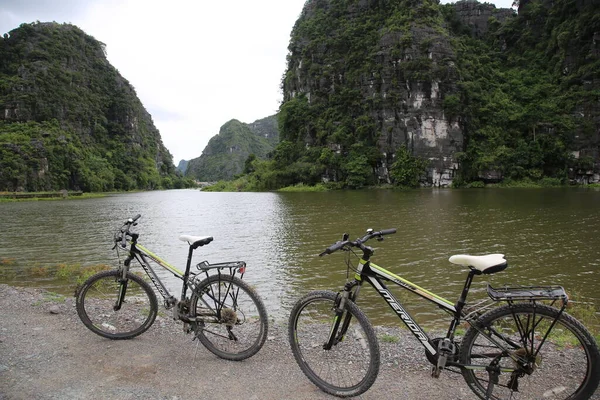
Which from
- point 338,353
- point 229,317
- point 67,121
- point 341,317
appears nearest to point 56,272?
point 229,317

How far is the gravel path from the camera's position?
11.8ft

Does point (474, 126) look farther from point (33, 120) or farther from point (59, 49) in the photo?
point (59, 49)

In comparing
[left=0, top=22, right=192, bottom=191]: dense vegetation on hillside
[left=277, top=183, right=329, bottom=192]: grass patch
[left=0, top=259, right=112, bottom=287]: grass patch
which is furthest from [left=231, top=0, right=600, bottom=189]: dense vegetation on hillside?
[left=0, top=259, right=112, bottom=287]: grass patch

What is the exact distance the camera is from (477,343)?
3.21 meters

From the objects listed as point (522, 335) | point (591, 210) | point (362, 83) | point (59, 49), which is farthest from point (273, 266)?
point (59, 49)

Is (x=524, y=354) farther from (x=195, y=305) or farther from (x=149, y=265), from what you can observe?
(x=149, y=265)

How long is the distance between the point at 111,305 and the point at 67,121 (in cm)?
14142

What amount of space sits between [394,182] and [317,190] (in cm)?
1546

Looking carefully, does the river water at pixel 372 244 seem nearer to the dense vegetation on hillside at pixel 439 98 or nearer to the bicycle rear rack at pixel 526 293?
the bicycle rear rack at pixel 526 293

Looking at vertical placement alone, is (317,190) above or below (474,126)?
below

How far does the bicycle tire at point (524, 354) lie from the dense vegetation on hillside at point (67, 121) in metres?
95.3

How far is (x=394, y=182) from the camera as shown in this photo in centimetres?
7281

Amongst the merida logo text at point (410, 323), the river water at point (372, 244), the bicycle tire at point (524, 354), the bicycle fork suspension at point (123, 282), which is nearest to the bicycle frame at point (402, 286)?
the merida logo text at point (410, 323)

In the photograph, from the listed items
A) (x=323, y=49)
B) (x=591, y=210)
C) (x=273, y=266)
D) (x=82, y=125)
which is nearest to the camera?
(x=273, y=266)
